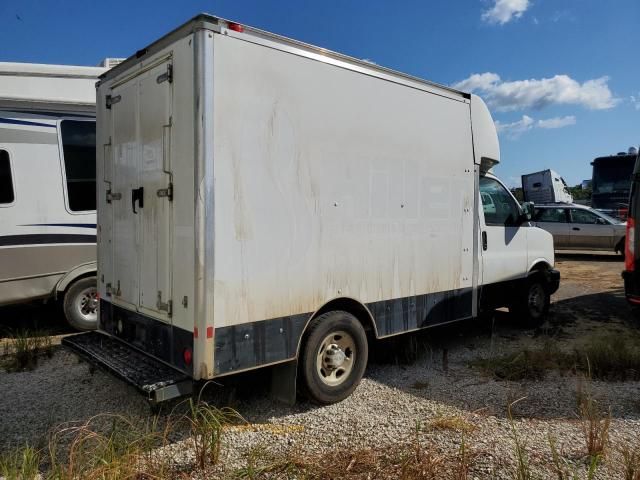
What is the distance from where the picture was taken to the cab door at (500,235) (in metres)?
6.05

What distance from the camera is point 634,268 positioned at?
6.85 meters

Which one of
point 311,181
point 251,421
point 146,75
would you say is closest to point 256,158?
point 311,181

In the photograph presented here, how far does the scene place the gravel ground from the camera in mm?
3645

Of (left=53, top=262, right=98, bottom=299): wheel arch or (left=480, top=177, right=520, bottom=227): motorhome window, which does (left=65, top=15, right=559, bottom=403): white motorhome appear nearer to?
(left=480, top=177, right=520, bottom=227): motorhome window

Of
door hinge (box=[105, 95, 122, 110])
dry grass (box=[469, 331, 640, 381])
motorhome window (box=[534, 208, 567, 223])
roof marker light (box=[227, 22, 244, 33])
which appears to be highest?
roof marker light (box=[227, 22, 244, 33])

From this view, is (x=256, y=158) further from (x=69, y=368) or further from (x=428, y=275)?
(x=69, y=368)

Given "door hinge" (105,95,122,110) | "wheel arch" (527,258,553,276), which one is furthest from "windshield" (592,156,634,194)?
"door hinge" (105,95,122,110)

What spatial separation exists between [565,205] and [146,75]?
576 inches

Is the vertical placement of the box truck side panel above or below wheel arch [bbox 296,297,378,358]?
above

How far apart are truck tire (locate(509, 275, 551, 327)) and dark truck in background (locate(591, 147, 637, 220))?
12.4 metres

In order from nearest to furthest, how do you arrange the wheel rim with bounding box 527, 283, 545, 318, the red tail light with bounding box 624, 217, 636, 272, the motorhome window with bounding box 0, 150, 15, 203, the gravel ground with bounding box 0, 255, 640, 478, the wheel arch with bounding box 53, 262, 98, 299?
the gravel ground with bounding box 0, 255, 640, 478 < the motorhome window with bounding box 0, 150, 15, 203 < the wheel arch with bounding box 53, 262, 98, 299 < the red tail light with bounding box 624, 217, 636, 272 < the wheel rim with bounding box 527, 283, 545, 318

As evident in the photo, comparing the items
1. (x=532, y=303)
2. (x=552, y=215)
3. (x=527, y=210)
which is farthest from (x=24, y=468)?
(x=552, y=215)

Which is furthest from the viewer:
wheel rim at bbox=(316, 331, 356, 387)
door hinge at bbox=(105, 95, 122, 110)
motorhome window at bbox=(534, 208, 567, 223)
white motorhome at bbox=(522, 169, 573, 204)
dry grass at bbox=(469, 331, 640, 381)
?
white motorhome at bbox=(522, 169, 573, 204)

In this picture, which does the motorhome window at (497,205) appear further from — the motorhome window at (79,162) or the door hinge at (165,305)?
the motorhome window at (79,162)
